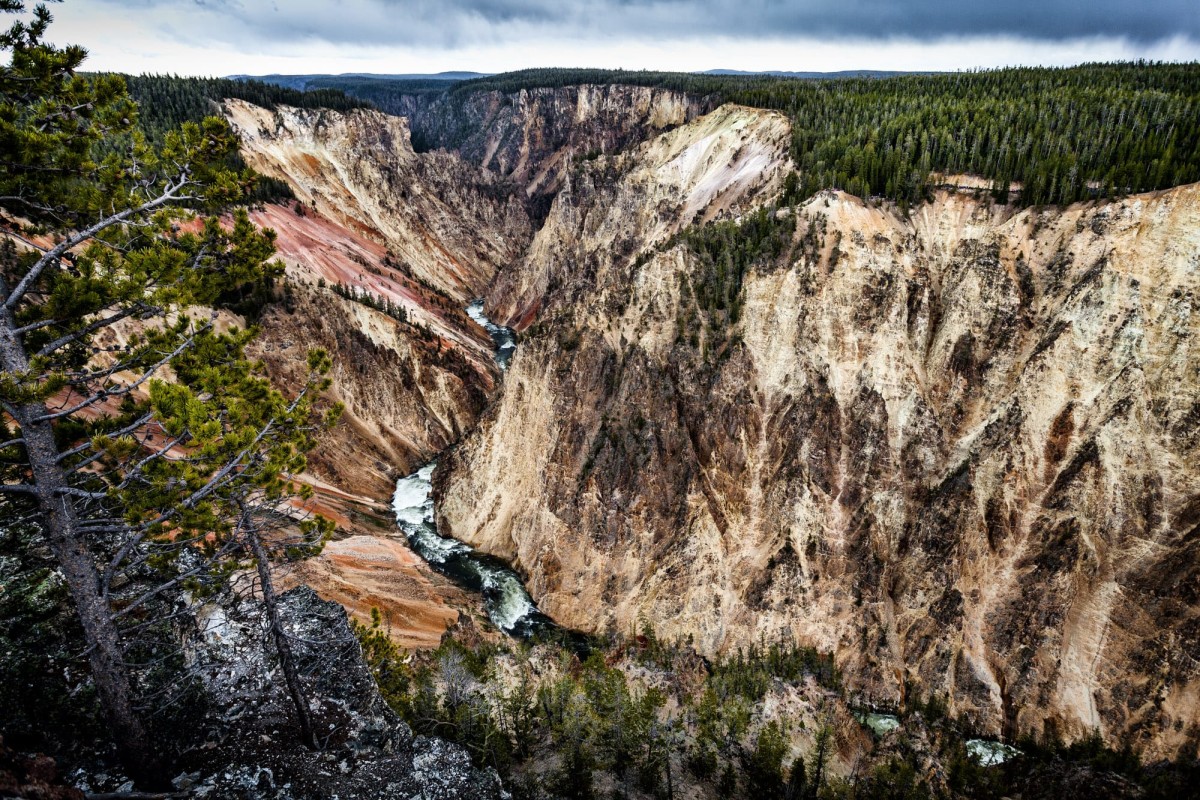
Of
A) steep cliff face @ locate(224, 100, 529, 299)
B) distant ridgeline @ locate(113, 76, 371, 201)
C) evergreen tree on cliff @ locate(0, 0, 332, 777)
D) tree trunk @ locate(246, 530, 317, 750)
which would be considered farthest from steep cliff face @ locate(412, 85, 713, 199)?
tree trunk @ locate(246, 530, 317, 750)

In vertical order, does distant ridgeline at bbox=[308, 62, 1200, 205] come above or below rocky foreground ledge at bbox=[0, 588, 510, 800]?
above

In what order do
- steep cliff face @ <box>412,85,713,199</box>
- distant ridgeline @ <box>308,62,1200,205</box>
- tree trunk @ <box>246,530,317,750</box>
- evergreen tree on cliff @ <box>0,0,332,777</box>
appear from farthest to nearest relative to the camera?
1. steep cliff face @ <box>412,85,713,199</box>
2. distant ridgeline @ <box>308,62,1200,205</box>
3. tree trunk @ <box>246,530,317,750</box>
4. evergreen tree on cliff @ <box>0,0,332,777</box>

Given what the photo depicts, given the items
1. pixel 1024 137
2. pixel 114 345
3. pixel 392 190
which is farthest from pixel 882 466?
pixel 392 190

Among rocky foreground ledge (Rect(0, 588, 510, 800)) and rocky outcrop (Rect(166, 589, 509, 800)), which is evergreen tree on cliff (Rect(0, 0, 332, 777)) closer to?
rocky foreground ledge (Rect(0, 588, 510, 800))

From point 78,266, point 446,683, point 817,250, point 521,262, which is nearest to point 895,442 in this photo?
point 817,250

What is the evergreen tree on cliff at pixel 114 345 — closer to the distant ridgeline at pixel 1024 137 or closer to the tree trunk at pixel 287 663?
the tree trunk at pixel 287 663

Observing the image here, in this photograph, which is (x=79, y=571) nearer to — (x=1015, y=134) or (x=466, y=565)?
(x=466, y=565)

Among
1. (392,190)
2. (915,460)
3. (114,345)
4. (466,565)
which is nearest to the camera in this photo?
(114,345)
